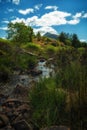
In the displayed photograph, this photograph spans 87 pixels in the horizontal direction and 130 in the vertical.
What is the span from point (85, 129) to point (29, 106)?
101 inches

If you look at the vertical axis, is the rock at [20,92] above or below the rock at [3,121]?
above

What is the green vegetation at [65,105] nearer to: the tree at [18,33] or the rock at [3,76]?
the rock at [3,76]

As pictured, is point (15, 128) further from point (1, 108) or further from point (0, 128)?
point (1, 108)

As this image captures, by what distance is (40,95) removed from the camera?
6793 millimetres

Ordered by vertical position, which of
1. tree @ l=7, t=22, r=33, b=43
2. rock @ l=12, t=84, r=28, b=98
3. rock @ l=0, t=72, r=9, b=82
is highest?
tree @ l=7, t=22, r=33, b=43

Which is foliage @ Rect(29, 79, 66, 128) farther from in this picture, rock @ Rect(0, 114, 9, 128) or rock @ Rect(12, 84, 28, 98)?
rock @ Rect(12, 84, 28, 98)

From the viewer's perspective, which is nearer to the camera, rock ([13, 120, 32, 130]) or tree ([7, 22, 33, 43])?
rock ([13, 120, 32, 130])

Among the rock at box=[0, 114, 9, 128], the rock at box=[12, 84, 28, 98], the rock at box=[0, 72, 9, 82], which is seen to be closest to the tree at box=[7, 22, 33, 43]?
the rock at box=[0, 72, 9, 82]

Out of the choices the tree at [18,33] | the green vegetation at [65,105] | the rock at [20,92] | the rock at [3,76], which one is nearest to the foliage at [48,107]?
the green vegetation at [65,105]

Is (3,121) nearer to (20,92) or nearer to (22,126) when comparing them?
(22,126)

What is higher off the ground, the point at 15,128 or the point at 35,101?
the point at 35,101

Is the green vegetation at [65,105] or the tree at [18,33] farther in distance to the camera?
the tree at [18,33]

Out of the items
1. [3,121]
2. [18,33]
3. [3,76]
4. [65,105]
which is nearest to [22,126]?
[3,121]

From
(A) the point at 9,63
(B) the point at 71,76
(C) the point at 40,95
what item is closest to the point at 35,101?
(C) the point at 40,95
